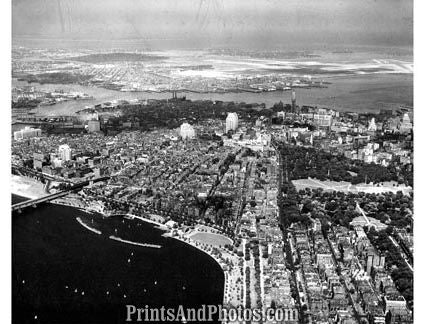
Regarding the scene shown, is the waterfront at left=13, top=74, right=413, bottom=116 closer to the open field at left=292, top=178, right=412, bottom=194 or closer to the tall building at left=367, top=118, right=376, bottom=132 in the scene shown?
the tall building at left=367, top=118, right=376, bottom=132

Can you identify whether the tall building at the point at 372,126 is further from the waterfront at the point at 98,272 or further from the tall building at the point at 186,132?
the waterfront at the point at 98,272

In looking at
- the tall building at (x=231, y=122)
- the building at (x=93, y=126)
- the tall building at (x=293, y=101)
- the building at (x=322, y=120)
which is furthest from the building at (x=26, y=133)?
the building at (x=322, y=120)

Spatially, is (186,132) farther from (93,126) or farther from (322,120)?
(322,120)

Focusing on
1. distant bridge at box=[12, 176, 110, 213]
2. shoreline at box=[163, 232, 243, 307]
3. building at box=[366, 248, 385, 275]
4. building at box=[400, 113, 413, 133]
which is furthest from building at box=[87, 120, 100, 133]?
building at box=[366, 248, 385, 275]

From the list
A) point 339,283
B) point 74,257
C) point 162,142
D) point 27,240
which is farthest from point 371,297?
point 162,142

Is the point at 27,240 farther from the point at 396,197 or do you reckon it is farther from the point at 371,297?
the point at 396,197

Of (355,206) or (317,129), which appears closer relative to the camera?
(355,206)
